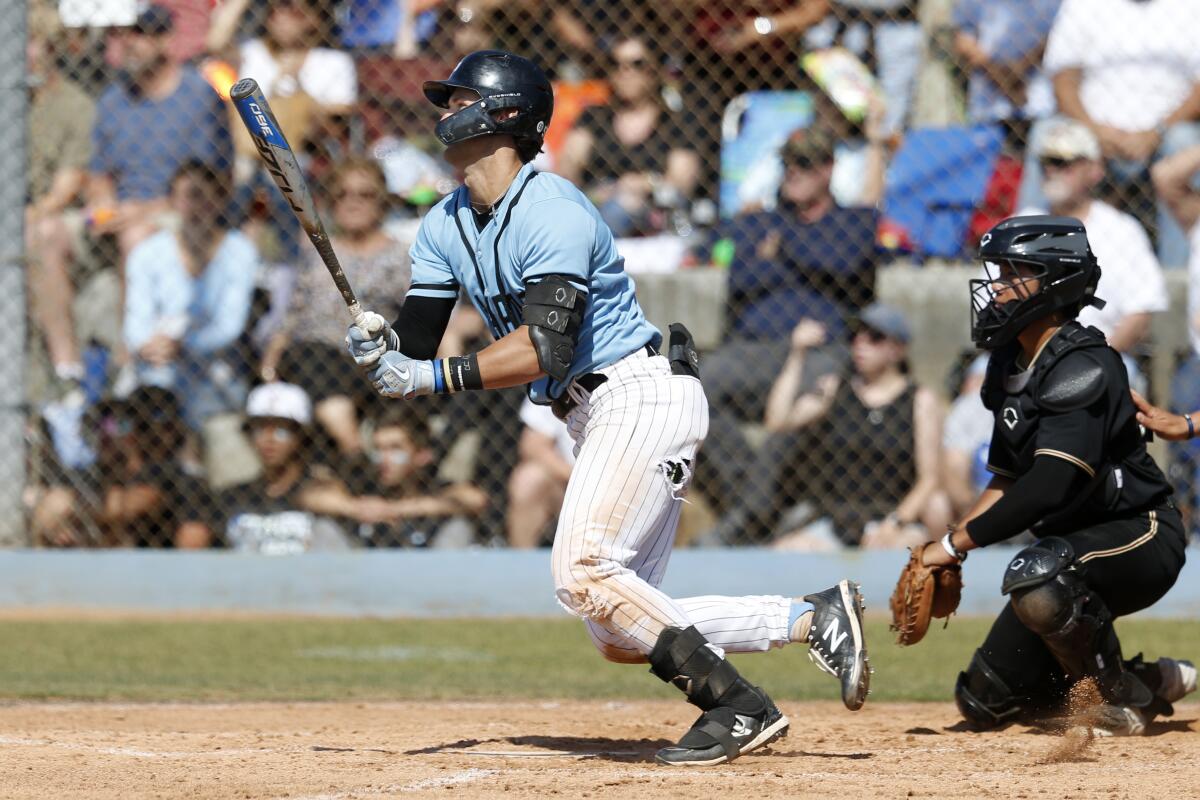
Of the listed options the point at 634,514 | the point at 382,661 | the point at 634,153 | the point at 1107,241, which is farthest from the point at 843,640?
the point at 634,153

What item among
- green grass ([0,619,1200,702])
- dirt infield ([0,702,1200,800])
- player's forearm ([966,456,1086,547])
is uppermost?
player's forearm ([966,456,1086,547])

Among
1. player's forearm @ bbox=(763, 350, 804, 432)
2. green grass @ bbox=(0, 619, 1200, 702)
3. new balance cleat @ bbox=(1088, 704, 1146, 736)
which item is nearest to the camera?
new balance cleat @ bbox=(1088, 704, 1146, 736)

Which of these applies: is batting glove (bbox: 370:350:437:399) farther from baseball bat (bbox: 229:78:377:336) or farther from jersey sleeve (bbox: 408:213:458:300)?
jersey sleeve (bbox: 408:213:458:300)

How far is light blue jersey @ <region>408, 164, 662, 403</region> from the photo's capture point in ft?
→ 13.8

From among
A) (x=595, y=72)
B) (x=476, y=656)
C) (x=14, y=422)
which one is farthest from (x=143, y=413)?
(x=595, y=72)

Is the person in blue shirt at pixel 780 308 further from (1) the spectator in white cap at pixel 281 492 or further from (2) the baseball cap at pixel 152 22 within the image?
(2) the baseball cap at pixel 152 22

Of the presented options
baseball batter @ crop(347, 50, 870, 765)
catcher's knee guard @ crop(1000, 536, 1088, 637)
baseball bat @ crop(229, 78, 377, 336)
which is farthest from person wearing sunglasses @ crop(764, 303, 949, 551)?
baseball bat @ crop(229, 78, 377, 336)

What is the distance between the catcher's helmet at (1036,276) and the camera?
4.92 metres

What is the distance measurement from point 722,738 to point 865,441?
3.91 m

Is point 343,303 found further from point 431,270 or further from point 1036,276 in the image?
point 1036,276

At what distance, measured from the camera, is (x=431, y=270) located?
182 inches

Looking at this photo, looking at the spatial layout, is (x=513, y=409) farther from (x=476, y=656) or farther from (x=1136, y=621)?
(x=1136, y=621)

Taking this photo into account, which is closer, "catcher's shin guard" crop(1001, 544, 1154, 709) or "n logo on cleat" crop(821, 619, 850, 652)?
"n logo on cleat" crop(821, 619, 850, 652)

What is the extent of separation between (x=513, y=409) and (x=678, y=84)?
2058mm
